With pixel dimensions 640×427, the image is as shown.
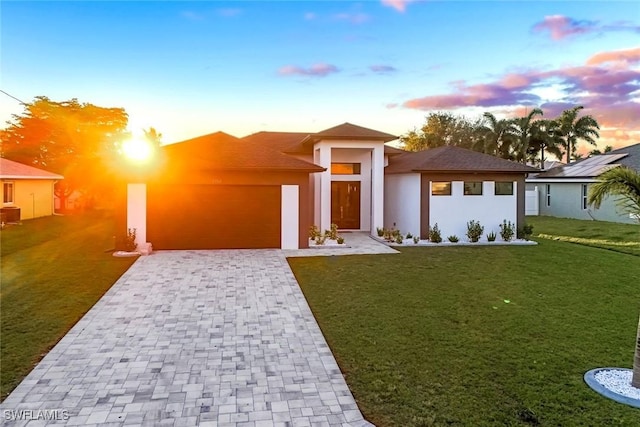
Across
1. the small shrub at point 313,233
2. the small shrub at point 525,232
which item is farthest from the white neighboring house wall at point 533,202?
the small shrub at point 313,233

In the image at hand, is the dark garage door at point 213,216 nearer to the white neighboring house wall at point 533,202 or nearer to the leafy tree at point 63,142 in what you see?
the leafy tree at point 63,142

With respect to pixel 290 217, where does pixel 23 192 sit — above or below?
above

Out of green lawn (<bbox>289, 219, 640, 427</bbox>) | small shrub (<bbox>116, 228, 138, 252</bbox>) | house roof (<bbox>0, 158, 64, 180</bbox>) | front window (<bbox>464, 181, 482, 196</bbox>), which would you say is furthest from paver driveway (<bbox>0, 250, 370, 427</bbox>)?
house roof (<bbox>0, 158, 64, 180</bbox>)

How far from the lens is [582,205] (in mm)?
27578

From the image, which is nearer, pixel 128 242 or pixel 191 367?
pixel 191 367

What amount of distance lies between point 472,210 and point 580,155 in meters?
32.2

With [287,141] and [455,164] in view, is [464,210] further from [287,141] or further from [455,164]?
[287,141]

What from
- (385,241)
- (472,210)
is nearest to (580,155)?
(472,210)

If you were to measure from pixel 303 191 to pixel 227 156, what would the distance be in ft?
10.2

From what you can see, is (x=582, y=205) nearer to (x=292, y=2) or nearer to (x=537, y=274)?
(x=537, y=274)

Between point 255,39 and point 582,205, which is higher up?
point 255,39

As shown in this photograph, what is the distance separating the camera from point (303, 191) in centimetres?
1614

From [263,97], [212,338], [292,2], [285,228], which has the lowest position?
[212,338]

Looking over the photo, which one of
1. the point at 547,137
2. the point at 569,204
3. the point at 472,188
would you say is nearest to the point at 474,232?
the point at 472,188
